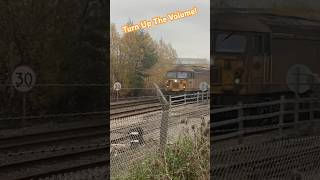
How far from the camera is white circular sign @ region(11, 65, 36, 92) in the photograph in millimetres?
2842

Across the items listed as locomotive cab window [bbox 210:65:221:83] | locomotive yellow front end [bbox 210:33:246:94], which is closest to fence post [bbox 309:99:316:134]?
locomotive yellow front end [bbox 210:33:246:94]

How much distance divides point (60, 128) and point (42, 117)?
0.53 feet

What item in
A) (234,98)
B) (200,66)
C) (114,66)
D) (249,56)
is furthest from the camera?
(249,56)

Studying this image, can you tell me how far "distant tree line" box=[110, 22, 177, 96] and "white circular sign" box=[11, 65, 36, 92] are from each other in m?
0.56

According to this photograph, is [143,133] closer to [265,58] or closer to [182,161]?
[182,161]

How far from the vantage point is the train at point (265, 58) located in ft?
15.4

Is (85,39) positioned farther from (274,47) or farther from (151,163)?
(274,47)

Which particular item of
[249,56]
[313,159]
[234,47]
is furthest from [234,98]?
[313,159]

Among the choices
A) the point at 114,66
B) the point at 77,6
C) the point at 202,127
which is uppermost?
the point at 77,6

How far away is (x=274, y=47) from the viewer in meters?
5.20

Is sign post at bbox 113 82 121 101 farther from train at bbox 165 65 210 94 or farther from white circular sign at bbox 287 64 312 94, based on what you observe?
white circular sign at bbox 287 64 312 94

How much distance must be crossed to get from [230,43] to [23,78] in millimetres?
2415

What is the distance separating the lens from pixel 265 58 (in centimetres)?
513

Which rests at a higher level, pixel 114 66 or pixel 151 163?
pixel 114 66
